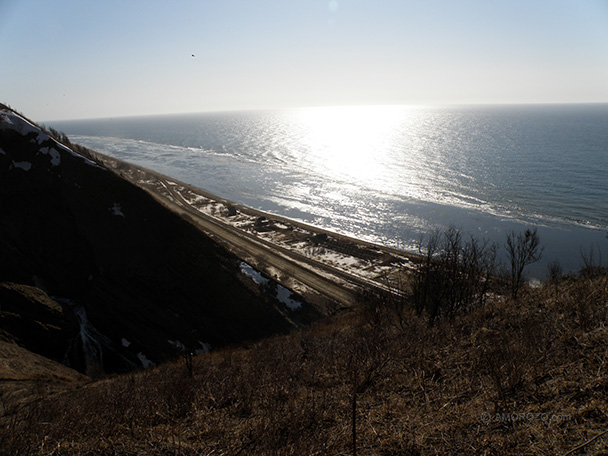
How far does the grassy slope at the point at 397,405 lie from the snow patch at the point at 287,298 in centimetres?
2100

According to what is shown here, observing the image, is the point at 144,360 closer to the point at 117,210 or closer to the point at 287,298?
the point at 287,298

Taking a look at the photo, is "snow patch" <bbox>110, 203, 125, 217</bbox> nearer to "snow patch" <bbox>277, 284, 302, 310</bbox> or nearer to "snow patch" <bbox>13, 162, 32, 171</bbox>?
"snow patch" <bbox>13, 162, 32, 171</bbox>

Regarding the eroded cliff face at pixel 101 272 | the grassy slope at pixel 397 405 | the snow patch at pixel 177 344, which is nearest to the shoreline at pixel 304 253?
the eroded cliff face at pixel 101 272

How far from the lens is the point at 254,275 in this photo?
101 feet

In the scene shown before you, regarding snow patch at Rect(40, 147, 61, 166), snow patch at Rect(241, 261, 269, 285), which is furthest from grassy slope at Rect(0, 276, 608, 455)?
snow patch at Rect(40, 147, 61, 166)

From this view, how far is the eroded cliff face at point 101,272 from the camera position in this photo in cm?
2062

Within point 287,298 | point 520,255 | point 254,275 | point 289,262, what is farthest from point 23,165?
point 520,255

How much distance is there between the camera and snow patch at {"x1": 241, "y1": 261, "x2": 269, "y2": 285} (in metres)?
30.4

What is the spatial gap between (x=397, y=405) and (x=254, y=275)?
25699 mm

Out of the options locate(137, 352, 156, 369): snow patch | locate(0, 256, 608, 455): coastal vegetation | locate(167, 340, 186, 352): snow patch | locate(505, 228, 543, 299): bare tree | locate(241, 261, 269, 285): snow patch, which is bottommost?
locate(137, 352, 156, 369): snow patch

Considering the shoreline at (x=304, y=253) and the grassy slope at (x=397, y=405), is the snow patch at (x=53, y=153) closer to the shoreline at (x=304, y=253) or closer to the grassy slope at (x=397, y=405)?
the shoreline at (x=304, y=253)

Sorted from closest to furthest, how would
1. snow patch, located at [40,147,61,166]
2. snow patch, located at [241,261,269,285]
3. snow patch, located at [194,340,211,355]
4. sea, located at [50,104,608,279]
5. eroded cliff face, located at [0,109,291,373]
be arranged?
eroded cliff face, located at [0,109,291,373] → snow patch, located at [194,340,211,355] → snow patch, located at [40,147,61,166] → snow patch, located at [241,261,269,285] → sea, located at [50,104,608,279]

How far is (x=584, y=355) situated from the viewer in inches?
228

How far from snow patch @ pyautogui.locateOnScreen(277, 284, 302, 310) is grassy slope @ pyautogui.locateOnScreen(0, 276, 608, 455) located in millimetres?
21001
